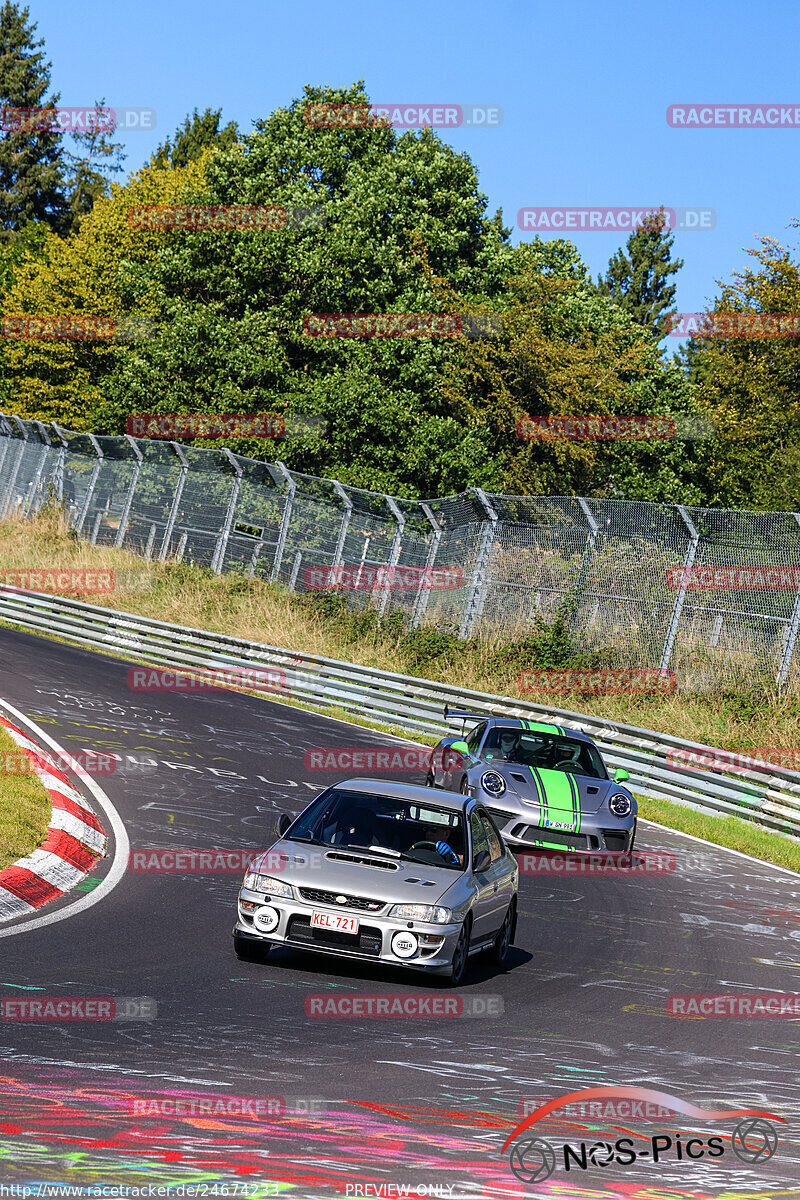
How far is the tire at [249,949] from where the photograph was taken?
31.0ft

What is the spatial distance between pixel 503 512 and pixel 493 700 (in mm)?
4896

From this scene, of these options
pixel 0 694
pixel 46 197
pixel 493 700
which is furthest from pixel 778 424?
pixel 46 197

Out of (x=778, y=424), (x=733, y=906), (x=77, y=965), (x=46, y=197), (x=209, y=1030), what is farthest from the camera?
(x=46, y=197)

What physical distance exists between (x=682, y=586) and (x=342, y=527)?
8.82 m

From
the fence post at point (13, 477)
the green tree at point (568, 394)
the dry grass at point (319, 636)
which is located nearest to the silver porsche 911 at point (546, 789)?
the dry grass at point (319, 636)

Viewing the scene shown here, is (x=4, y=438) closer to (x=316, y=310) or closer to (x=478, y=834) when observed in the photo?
(x=316, y=310)

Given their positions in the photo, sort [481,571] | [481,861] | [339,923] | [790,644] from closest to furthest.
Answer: [339,923], [481,861], [790,644], [481,571]

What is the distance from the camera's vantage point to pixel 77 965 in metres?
8.65

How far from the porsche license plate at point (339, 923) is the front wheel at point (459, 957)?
2.28ft

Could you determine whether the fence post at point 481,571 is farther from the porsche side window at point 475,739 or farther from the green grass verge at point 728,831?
the porsche side window at point 475,739

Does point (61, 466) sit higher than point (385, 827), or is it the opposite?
point (61, 466)

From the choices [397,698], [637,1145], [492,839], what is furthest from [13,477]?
[637,1145]

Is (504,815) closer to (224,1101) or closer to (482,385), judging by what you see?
(224,1101)

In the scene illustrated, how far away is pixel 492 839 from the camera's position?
36.6 feet
